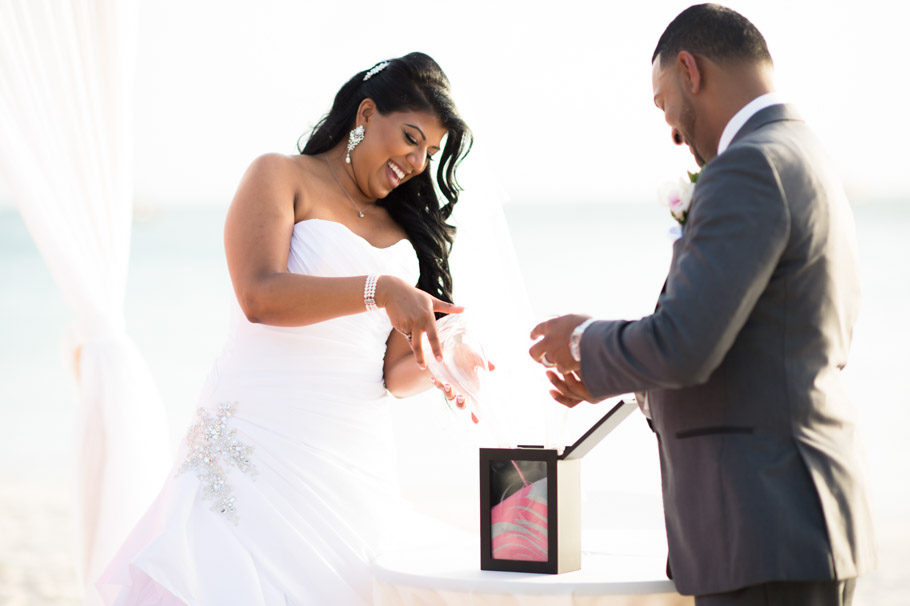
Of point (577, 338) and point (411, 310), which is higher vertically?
point (411, 310)

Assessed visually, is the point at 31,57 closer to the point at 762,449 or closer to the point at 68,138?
the point at 68,138

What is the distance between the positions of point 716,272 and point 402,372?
48.3 inches

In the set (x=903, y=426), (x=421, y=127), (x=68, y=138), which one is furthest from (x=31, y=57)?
(x=903, y=426)

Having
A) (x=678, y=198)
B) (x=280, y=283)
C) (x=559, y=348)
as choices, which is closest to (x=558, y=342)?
(x=559, y=348)

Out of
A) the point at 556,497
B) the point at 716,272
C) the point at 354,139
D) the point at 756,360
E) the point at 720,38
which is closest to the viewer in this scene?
the point at 716,272

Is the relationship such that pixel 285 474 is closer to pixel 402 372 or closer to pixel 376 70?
pixel 402 372

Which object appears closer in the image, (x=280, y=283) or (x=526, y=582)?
A: (x=526, y=582)

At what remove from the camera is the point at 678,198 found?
1653 millimetres

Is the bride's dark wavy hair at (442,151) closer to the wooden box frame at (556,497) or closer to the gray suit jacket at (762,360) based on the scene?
the wooden box frame at (556,497)

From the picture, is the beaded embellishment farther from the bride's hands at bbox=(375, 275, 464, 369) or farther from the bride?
the bride's hands at bbox=(375, 275, 464, 369)

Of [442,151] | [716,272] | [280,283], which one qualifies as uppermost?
[442,151]

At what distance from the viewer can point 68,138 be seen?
124 inches

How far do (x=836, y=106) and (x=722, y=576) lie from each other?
9.86 meters

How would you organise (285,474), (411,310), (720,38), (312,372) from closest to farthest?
(720,38) < (411,310) < (285,474) < (312,372)
